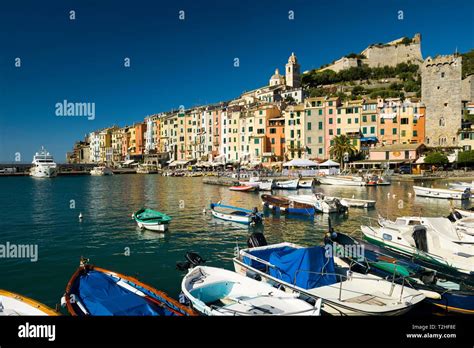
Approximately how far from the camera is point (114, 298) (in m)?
9.08

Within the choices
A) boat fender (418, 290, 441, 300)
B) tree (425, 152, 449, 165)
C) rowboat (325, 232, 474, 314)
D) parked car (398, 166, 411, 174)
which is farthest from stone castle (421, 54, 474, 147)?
boat fender (418, 290, 441, 300)

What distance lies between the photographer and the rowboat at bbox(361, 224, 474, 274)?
1241cm

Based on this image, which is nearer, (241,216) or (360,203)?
(241,216)

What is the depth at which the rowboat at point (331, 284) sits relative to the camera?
854 centimetres

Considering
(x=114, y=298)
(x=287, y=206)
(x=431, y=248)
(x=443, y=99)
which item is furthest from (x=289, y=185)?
(x=114, y=298)

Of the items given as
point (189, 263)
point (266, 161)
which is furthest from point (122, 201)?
point (266, 161)

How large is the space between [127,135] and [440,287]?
382 feet

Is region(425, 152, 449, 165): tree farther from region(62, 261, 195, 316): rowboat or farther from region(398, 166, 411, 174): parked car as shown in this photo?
region(62, 261, 195, 316): rowboat

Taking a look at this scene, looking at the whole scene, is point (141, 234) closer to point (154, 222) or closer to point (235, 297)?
point (154, 222)

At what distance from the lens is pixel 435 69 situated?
62.9 m

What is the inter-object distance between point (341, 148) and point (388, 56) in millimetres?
60498

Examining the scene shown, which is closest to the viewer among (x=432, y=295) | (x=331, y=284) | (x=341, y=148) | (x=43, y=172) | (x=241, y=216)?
(x=432, y=295)

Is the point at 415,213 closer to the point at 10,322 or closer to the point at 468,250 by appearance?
the point at 468,250

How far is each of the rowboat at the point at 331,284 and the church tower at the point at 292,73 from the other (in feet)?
340
